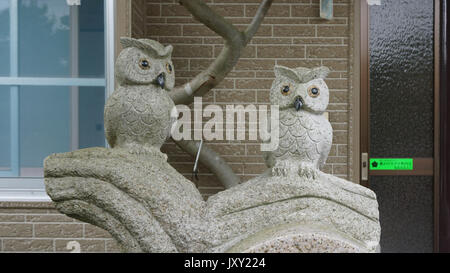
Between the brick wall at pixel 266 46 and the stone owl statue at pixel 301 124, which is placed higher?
the brick wall at pixel 266 46

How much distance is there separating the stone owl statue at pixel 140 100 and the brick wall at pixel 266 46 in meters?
0.84

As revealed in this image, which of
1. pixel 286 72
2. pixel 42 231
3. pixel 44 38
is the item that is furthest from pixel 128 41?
pixel 42 231

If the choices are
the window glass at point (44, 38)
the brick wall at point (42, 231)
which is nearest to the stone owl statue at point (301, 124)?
the brick wall at point (42, 231)

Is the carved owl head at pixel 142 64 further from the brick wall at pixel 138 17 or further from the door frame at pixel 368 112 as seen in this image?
the door frame at pixel 368 112

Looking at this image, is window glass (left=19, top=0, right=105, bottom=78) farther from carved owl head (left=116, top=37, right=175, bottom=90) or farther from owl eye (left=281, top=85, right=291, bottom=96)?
owl eye (left=281, top=85, right=291, bottom=96)

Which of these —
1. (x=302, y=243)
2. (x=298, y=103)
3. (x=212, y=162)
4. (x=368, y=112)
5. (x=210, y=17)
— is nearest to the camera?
(x=302, y=243)

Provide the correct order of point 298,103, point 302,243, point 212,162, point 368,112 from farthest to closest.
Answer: point 368,112
point 212,162
point 298,103
point 302,243

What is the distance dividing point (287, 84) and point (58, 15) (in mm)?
1273

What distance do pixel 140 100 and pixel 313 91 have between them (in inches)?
20.6

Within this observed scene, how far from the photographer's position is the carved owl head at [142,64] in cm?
105

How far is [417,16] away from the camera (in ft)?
6.01

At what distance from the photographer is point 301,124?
103cm

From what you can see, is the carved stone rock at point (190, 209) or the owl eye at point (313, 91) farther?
the owl eye at point (313, 91)

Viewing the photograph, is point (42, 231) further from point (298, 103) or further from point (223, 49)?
point (298, 103)
